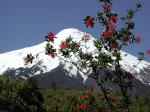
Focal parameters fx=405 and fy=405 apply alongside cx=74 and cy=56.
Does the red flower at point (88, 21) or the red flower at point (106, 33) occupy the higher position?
the red flower at point (88, 21)

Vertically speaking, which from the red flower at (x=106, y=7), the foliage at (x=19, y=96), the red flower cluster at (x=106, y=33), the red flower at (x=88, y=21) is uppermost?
the red flower at (x=106, y=7)

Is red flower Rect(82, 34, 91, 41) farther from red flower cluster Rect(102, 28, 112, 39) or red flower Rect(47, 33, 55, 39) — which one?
red flower Rect(47, 33, 55, 39)

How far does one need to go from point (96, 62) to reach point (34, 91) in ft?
16.7

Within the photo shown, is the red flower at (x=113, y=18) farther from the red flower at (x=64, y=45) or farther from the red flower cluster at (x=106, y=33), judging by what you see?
the red flower at (x=64, y=45)

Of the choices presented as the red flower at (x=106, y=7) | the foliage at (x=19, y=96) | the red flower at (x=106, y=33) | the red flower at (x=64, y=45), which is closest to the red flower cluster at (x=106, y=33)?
the red flower at (x=106, y=33)

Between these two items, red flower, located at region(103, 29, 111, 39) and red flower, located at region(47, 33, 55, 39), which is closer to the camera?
red flower, located at region(103, 29, 111, 39)

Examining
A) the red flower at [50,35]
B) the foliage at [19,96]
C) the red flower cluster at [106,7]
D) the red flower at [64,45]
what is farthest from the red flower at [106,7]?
the foliage at [19,96]

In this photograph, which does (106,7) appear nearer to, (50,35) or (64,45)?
(64,45)

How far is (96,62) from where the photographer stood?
40.9 ft

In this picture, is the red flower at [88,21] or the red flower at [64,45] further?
the red flower at [64,45]

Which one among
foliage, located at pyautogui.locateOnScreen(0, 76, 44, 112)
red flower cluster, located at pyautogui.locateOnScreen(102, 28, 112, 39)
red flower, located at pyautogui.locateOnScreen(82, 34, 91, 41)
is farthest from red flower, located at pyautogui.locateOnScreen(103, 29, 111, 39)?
foliage, located at pyautogui.locateOnScreen(0, 76, 44, 112)

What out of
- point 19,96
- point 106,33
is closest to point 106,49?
point 106,33

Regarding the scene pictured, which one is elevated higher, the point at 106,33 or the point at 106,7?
the point at 106,7

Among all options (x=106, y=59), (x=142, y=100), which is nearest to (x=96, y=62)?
(x=106, y=59)
